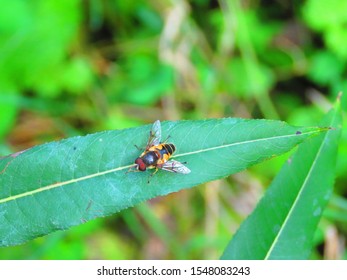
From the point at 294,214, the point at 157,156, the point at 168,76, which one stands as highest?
the point at 168,76

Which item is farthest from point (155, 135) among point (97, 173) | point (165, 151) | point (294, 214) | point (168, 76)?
point (168, 76)

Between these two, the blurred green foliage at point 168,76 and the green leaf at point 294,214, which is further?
the blurred green foliage at point 168,76

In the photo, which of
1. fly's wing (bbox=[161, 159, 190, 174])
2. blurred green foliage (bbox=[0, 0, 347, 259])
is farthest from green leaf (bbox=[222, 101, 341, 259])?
blurred green foliage (bbox=[0, 0, 347, 259])

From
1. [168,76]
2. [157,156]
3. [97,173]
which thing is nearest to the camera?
[97,173]

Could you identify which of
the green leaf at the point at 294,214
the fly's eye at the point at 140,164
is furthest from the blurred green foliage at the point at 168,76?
the fly's eye at the point at 140,164

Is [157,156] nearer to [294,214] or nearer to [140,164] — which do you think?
[140,164]

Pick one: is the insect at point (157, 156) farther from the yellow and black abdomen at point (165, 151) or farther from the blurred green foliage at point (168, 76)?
the blurred green foliage at point (168, 76)
